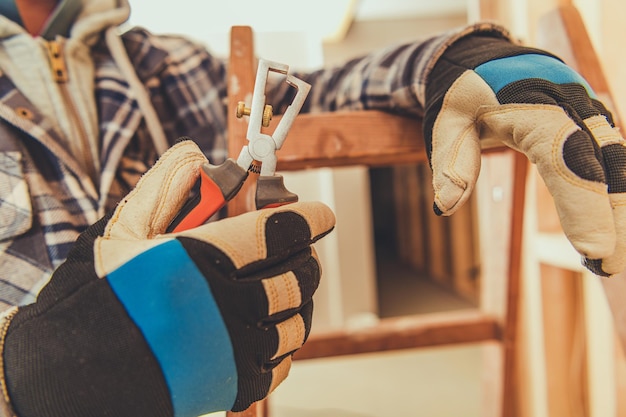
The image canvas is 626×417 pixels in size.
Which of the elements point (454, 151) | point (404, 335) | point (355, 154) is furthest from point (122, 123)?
point (404, 335)

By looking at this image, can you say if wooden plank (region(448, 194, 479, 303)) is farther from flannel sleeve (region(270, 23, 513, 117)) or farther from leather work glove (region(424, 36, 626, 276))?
leather work glove (region(424, 36, 626, 276))

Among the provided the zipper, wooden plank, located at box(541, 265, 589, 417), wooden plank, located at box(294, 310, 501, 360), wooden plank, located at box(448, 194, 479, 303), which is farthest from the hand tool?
wooden plank, located at box(448, 194, 479, 303)

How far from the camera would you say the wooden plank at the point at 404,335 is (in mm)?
804

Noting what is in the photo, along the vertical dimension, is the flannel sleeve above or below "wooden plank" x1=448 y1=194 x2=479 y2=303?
above

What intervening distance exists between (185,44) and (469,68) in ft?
1.58

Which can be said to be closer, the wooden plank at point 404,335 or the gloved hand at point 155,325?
the gloved hand at point 155,325

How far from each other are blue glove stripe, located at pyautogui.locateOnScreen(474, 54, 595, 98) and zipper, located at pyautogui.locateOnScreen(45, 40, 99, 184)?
1.58 feet

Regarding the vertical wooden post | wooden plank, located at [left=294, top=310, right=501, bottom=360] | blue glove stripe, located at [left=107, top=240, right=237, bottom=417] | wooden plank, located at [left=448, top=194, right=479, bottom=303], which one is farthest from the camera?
wooden plank, located at [left=448, top=194, right=479, bottom=303]

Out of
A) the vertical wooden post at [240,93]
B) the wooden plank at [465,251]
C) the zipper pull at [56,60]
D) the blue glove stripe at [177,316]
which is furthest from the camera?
the wooden plank at [465,251]

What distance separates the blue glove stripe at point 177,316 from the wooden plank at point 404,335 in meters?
0.51

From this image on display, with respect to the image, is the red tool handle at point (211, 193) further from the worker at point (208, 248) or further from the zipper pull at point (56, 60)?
the zipper pull at point (56, 60)

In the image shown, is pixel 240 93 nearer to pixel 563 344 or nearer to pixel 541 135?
pixel 541 135

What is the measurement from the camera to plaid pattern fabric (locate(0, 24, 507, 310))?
484mm

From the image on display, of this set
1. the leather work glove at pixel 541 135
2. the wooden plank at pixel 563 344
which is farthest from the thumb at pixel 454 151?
the wooden plank at pixel 563 344
